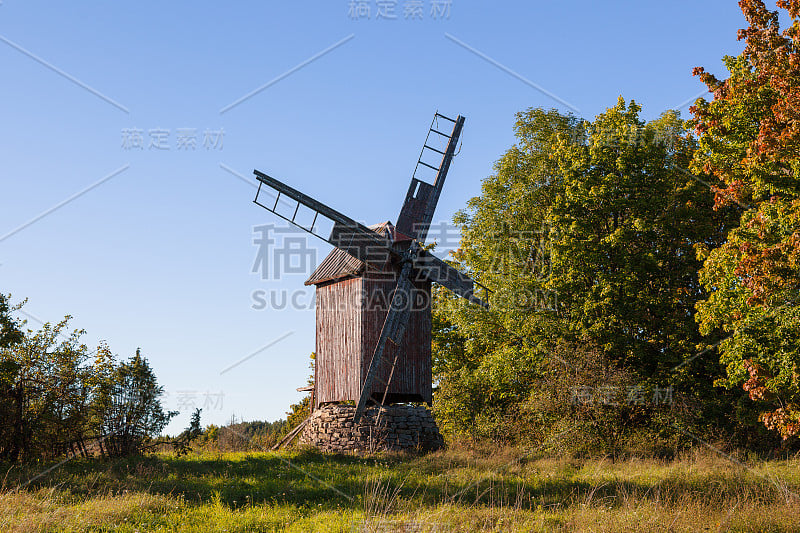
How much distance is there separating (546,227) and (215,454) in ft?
46.5

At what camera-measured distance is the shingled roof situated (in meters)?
19.6

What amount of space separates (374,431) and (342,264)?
528 centimetres

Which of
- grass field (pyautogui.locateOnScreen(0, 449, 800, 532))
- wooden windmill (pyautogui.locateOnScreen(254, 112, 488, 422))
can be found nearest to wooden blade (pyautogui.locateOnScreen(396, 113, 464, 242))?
wooden windmill (pyautogui.locateOnScreen(254, 112, 488, 422))

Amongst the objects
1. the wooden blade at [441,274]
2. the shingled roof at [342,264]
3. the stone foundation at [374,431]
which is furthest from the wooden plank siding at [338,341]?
the wooden blade at [441,274]

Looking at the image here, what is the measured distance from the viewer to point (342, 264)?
2027 centimetres

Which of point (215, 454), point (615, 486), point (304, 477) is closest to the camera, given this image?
point (615, 486)

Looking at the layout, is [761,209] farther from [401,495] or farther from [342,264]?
[342,264]

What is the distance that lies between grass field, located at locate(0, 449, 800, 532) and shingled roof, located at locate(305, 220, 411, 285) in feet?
18.7

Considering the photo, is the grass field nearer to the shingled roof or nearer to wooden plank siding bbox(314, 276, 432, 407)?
wooden plank siding bbox(314, 276, 432, 407)

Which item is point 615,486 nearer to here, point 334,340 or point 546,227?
point 334,340

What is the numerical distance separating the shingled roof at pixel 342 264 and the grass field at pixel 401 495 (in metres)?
5.71

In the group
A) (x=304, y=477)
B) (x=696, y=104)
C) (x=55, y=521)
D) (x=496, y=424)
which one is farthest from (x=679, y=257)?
(x=55, y=521)

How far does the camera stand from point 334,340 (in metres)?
Answer: 20.3

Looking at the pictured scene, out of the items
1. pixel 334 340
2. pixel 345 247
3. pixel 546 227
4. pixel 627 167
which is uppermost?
pixel 627 167
